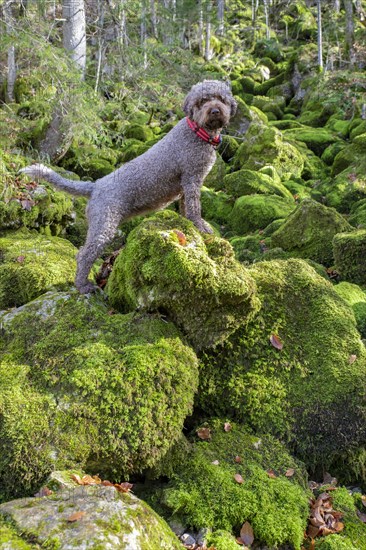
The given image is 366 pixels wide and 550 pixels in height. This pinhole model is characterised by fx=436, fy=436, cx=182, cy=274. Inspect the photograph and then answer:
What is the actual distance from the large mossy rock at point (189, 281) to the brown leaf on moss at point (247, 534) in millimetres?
1475

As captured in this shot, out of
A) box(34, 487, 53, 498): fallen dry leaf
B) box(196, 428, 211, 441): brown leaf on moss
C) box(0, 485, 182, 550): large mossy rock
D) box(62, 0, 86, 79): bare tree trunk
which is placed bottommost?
box(196, 428, 211, 441): brown leaf on moss

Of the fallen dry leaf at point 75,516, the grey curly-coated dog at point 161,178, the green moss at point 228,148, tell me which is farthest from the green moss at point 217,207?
the fallen dry leaf at point 75,516

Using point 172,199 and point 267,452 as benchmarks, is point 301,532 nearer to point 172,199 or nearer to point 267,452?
point 267,452

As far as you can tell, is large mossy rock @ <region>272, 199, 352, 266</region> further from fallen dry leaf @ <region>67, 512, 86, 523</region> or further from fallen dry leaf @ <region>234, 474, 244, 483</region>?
fallen dry leaf @ <region>67, 512, 86, 523</region>

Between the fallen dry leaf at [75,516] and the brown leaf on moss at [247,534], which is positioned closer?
the fallen dry leaf at [75,516]

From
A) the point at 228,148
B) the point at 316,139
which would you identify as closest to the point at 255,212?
the point at 228,148

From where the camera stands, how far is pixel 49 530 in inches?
87.4

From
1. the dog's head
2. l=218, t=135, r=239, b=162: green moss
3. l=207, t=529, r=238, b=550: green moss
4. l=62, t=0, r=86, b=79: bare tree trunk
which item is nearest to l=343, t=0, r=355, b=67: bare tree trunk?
l=218, t=135, r=239, b=162: green moss

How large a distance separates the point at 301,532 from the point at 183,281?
81.7 inches

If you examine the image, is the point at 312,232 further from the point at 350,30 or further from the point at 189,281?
the point at 350,30

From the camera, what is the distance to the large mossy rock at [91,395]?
3053 mm

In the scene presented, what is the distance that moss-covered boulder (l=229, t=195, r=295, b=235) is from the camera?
9711mm

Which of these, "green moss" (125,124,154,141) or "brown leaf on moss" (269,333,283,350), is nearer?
"brown leaf on moss" (269,333,283,350)

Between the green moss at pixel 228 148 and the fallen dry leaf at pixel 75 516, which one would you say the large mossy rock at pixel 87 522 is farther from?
the green moss at pixel 228 148
